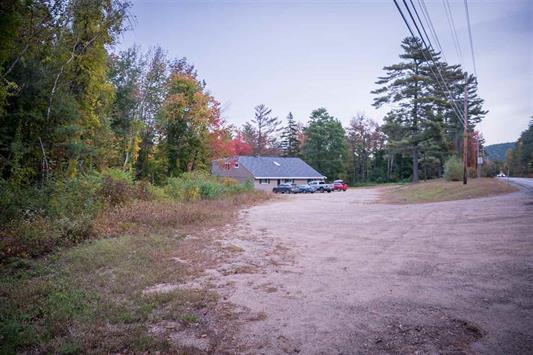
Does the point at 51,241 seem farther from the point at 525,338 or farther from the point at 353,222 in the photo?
the point at 353,222

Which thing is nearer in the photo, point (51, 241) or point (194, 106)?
point (51, 241)

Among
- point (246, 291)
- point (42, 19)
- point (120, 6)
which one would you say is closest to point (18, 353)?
point (246, 291)

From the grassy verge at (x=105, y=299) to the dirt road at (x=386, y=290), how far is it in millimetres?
833

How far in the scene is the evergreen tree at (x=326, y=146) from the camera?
6066cm

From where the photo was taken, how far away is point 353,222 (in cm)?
1378

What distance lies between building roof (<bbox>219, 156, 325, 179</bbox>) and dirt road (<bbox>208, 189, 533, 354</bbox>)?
114 feet

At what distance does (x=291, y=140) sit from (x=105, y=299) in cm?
6431

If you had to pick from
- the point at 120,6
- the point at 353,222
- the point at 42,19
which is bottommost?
the point at 353,222

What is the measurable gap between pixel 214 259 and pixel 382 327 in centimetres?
455

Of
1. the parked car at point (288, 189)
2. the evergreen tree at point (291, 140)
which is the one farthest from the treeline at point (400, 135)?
the parked car at point (288, 189)

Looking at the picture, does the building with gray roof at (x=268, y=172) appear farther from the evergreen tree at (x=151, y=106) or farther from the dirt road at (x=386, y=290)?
the dirt road at (x=386, y=290)

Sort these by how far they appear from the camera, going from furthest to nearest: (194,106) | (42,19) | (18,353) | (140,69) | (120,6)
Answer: (194,106), (140,69), (120,6), (42,19), (18,353)

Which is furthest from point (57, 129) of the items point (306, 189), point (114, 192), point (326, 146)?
point (326, 146)

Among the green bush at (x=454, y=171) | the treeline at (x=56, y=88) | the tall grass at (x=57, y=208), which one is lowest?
the tall grass at (x=57, y=208)
